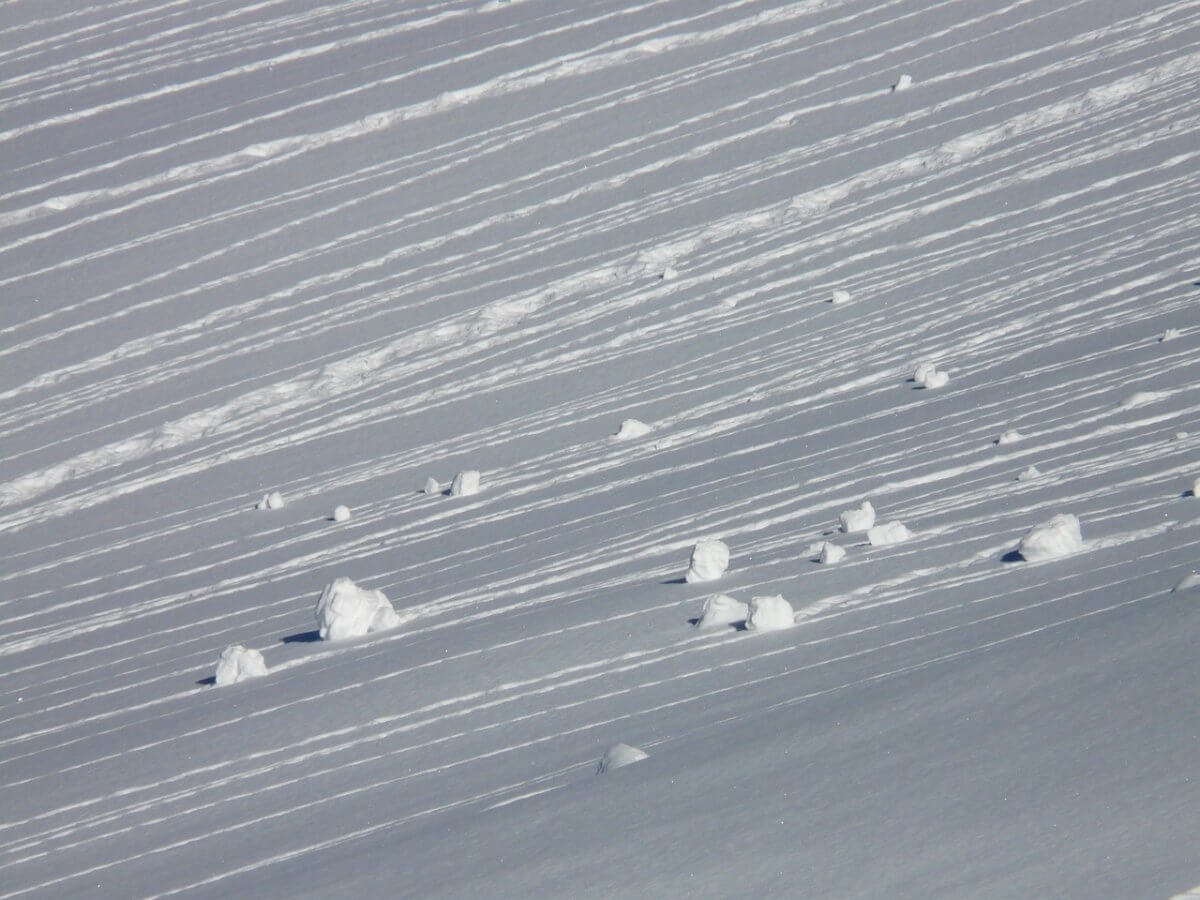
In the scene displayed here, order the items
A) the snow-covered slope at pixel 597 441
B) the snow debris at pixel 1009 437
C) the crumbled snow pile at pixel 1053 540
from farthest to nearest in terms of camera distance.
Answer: the snow debris at pixel 1009 437, the crumbled snow pile at pixel 1053 540, the snow-covered slope at pixel 597 441

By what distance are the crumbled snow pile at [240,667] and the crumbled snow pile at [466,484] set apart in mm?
1424

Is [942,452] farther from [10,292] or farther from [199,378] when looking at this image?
[10,292]

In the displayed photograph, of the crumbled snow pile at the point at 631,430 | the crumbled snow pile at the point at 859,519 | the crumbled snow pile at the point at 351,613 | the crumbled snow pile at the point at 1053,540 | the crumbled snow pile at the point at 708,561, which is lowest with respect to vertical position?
the crumbled snow pile at the point at 1053,540

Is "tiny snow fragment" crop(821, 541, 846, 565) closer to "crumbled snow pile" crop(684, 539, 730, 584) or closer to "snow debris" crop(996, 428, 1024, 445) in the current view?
"crumbled snow pile" crop(684, 539, 730, 584)

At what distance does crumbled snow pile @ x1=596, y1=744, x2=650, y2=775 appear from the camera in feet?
7.58

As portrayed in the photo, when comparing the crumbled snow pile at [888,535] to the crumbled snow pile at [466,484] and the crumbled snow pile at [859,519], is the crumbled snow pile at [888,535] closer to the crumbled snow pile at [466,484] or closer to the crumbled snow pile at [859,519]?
the crumbled snow pile at [859,519]

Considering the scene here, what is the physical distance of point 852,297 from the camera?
6.02 metres

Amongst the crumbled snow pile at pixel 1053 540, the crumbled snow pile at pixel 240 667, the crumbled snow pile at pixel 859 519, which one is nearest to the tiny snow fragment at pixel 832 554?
the crumbled snow pile at pixel 859 519

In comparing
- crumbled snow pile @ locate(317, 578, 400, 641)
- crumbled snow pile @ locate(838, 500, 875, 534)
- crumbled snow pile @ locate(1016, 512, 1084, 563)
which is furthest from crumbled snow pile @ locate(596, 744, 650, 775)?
crumbled snow pile @ locate(317, 578, 400, 641)

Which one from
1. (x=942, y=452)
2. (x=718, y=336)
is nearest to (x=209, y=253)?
(x=718, y=336)

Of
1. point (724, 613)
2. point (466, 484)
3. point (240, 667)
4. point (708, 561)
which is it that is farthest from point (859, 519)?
point (466, 484)

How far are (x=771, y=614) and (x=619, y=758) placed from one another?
766 mm

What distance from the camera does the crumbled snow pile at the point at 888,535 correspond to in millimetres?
3414

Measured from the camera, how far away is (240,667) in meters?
3.70
